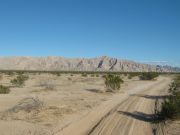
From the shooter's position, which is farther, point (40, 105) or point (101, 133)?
point (40, 105)

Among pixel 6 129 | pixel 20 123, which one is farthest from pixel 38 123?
pixel 6 129

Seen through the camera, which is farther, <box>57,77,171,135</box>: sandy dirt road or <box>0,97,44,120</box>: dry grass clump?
<box>0,97,44,120</box>: dry grass clump

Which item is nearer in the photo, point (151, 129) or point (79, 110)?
point (151, 129)

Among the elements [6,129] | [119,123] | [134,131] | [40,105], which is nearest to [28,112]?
[40,105]

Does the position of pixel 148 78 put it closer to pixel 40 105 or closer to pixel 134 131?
pixel 40 105

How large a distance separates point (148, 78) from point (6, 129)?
208 ft

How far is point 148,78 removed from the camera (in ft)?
245

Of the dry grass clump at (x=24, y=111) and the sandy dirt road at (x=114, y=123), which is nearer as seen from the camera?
the sandy dirt road at (x=114, y=123)

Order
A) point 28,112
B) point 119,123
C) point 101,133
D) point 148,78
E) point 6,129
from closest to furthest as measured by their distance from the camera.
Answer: point 101,133 < point 6,129 < point 119,123 < point 28,112 < point 148,78

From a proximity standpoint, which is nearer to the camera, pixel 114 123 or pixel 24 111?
pixel 114 123

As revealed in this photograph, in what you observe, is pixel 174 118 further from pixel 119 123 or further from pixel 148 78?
pixel 148 78

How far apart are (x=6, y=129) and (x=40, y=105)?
5.86 metres

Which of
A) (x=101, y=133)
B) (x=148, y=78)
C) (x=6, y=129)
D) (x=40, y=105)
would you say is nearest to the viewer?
(x=101, y=133)

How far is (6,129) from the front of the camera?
13.8 meters
